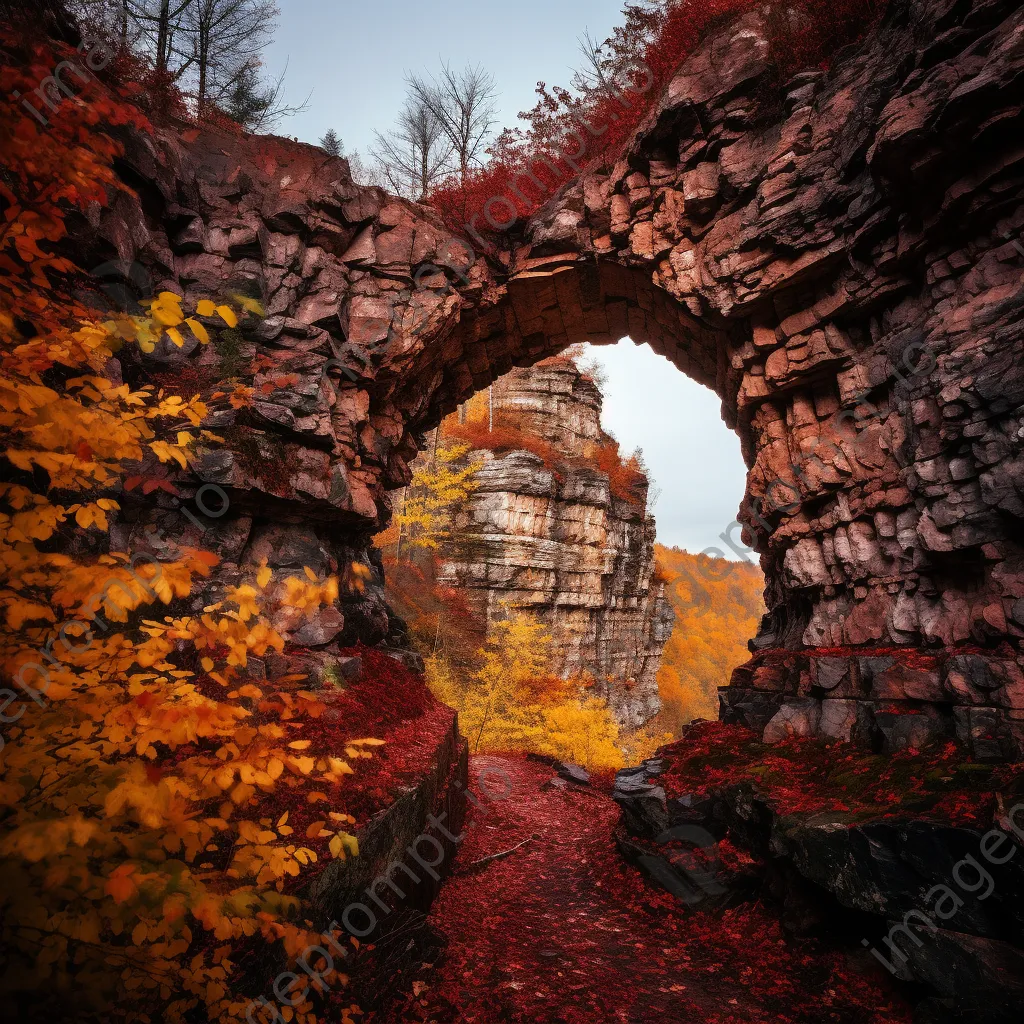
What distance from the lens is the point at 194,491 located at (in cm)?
950

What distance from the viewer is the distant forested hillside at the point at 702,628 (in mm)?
46969

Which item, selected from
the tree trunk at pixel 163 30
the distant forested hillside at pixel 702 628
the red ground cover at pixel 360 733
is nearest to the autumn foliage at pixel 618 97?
the tree trunk at pixel 163 30

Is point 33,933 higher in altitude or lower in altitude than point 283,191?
lower

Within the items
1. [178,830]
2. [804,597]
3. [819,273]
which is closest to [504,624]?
[804,597]

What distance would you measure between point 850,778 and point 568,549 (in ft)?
81.4

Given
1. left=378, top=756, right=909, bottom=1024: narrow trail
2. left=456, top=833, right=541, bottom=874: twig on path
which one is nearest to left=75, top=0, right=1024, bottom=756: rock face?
left=378, top=756, right=909, bottom=1024: narrow trail

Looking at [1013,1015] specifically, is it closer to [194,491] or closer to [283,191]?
[194,491]

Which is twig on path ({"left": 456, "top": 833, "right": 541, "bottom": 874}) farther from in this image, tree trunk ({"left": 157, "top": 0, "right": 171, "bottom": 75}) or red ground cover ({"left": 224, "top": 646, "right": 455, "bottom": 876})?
tree trunk ({"left": 157, "top": 0, "right": 171, "bottom": 75})

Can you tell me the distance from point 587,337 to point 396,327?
6.97 m

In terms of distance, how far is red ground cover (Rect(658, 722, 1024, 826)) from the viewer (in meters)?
5.73

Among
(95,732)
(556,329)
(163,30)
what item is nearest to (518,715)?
(556,329)

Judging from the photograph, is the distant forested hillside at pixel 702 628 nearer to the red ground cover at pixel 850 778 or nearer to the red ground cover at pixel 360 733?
the red ground cover at pixel 850 778

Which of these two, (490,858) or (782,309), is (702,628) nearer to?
(782,309)

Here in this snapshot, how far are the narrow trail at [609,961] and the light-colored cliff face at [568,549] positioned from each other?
20.4m
